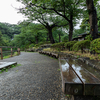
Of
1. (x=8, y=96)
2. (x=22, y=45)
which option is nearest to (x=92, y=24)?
(x=8, y=96)

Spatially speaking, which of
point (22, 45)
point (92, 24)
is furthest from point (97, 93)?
point (22, 45)

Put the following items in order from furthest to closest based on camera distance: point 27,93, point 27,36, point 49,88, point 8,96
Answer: point 27,36 → point 49,88 → point 27,93 → point 8,96

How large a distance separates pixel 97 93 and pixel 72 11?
8.66 m

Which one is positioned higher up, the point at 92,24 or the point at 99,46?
the point at 92,24

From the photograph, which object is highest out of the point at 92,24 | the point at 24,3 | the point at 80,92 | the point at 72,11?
the point at 24,3

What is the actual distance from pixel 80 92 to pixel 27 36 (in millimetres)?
26748

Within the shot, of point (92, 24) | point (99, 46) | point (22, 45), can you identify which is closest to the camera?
point (99, 46)

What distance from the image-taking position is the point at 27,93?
154 cm

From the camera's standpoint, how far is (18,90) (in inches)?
64.4

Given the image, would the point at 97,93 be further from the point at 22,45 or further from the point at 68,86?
the point at 22,45

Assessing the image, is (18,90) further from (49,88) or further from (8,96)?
(49,88)

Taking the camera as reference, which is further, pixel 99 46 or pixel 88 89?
pixel 99 46

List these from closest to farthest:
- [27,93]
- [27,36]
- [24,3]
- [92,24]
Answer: [27,93]
[92,24]
[24,3]
[27,36]

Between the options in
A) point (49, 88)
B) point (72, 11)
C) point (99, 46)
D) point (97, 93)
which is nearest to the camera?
point (97, 93)
